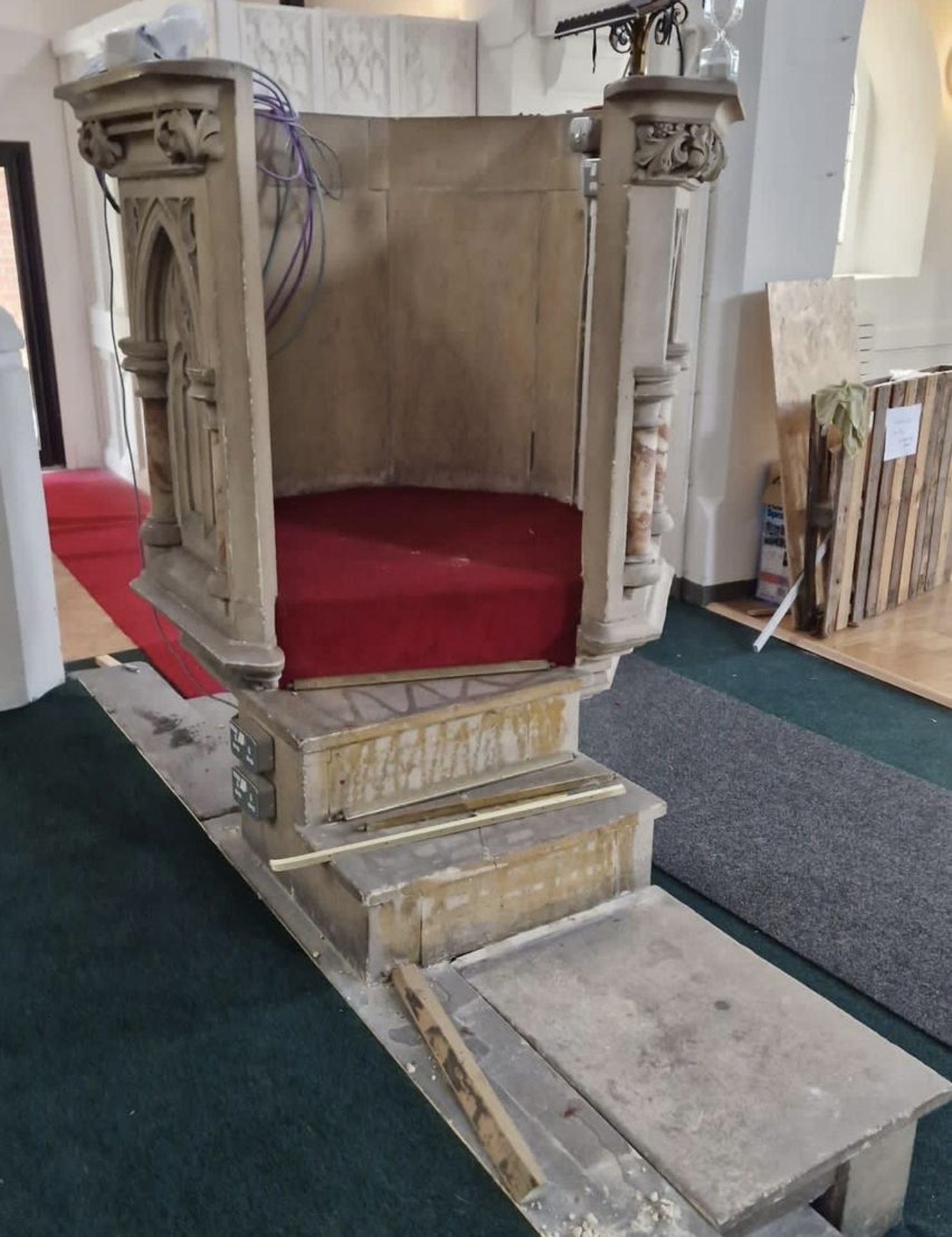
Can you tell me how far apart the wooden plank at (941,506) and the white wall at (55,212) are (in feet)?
15.9

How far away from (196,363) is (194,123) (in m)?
0.43

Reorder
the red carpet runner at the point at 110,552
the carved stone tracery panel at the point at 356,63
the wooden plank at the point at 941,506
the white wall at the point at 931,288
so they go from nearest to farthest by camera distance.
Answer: the red carpet runner at the point at 110,552, the wooden plank at the point at 941,506, the carved stone tracery panel at the point at 356,63, the white wall at the point at 931,288

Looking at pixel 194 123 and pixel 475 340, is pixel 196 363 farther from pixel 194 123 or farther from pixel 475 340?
pixel 475 340

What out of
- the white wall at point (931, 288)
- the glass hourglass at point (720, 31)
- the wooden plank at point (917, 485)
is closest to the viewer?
the glass hourglass at point (720, 31)


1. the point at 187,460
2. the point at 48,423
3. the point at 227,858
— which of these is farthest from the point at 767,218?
the point at 48,423

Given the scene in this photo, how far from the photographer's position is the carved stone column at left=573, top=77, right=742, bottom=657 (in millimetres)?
1910

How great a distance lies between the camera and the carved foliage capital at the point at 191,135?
184cm

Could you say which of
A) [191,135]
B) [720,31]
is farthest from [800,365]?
[191,135]

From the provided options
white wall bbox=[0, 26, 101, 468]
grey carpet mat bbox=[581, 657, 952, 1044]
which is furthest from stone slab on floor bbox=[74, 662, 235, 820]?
white wall bbox=[0, 26, 101, 468]

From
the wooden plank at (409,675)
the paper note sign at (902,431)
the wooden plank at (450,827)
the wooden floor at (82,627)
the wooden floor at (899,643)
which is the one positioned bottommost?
the wooden floor at (899,643)

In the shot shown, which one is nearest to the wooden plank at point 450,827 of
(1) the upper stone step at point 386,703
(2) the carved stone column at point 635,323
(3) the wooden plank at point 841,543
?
(1) the upper stone step at point 386,703

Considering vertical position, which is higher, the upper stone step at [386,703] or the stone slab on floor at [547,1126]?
the upper stone step at [386,703]

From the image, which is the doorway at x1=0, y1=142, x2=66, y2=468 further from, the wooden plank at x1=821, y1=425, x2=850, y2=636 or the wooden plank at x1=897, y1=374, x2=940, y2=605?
the wooden plank at x1=897, y1=374, x2=940, y2=605

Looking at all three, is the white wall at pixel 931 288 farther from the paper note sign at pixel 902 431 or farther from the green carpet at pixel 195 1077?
the green carpet at pixel 195 1077
